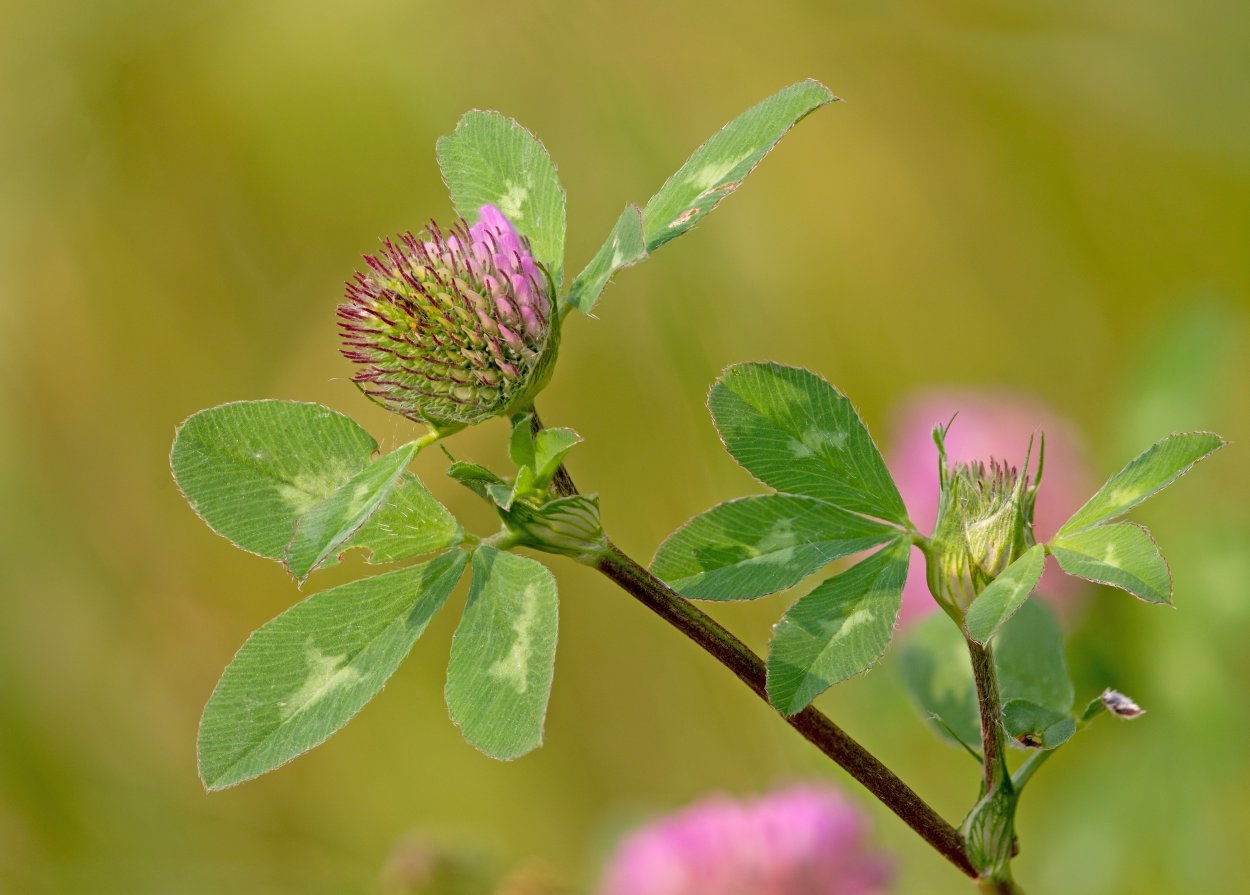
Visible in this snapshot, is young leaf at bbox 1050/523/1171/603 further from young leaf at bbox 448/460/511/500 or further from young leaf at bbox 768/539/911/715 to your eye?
young leaf at bbox 448/460/511/500

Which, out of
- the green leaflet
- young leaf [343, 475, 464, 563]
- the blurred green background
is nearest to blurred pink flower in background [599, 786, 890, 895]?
the green leaflet

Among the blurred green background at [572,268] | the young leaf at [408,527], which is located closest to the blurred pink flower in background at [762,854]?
the blurred green background at [572,268]

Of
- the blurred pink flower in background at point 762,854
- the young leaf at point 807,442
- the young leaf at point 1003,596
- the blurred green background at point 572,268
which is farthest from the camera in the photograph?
the blurred green background at point 572,268

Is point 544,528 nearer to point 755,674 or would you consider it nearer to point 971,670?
point 755,674

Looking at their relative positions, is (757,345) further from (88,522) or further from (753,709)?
(88,522)

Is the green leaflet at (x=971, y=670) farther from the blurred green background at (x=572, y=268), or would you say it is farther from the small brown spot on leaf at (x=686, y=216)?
the blurred green background at (x=572, y=268)

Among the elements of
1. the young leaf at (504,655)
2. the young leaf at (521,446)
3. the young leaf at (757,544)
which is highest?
the young leaf at (521,446)

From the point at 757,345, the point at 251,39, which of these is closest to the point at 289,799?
the point at 757,345
